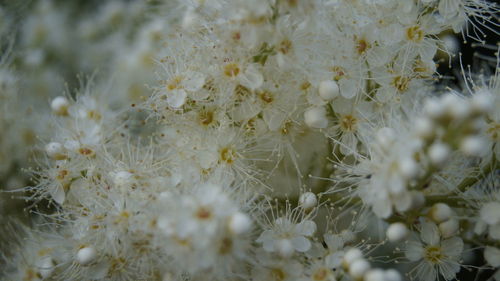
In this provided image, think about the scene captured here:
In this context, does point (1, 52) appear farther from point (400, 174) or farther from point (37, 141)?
point (400, 174)

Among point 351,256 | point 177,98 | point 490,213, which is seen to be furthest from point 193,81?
point 490,213

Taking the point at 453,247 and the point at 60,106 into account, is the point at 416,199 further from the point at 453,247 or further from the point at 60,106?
the point at 60,106

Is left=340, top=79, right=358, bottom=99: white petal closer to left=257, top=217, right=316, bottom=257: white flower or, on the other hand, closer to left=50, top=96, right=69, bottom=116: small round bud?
left=257, top=217, right=316, bottom=257: white flower

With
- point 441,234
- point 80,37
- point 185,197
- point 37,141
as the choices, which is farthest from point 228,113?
point 80,37

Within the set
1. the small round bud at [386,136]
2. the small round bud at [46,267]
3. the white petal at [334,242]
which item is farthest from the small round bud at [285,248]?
the small round bud at [46,267]

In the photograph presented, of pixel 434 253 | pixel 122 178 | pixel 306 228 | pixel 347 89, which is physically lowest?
pixel 434 253

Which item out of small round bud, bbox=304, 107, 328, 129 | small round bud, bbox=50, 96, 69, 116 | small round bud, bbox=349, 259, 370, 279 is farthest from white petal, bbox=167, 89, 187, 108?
small round bud, bbox=349, 259, 370, 279
